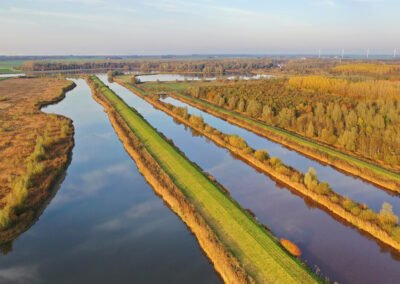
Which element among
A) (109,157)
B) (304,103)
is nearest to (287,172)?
(109,157)

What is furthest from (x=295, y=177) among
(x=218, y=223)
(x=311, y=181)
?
(x=218, y=223)

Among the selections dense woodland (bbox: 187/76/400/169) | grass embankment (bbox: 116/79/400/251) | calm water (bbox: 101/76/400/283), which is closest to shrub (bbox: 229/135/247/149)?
grass embankment (bbox: 116/79/400/251)

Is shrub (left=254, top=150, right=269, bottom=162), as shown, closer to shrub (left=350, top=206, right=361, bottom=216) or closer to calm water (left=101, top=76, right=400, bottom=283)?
calm water (left=101, top=76, right=400, bottom=283)

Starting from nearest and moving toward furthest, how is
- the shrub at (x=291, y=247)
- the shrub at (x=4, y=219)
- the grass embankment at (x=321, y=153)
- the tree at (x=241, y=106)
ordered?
the shrub at (x=291, y=247) → the shrub at (x=4, y=219) → the grass embankment at (x=321, y=153) → the tree at (x=241, y=106)

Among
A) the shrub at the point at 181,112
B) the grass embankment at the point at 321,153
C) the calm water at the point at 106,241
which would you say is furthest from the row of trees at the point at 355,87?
the calm water at the point at 106,241

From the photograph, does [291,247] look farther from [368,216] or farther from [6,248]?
[6,248]

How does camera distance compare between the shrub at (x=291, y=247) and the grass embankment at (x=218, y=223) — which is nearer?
the grass embankment at (x=218, y=223)

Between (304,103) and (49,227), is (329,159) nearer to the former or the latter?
(304,103)

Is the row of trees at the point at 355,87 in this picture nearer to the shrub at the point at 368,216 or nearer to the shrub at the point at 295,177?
the shrub at the point at 295,177
